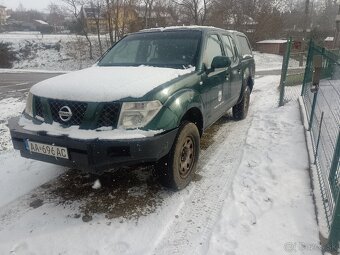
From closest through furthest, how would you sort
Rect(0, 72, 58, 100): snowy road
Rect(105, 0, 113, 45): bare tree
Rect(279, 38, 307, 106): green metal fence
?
Rect(279, 38, 307, 106): green metal fence
Rect(0, 72, 58, 100): snowy road
Rect(105, 0, 113, 45): bare tree

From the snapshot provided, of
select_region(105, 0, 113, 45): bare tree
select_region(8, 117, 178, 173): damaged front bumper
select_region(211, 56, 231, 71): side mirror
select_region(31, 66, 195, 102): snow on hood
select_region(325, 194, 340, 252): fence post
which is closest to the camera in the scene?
select_region(325, 194, 340, 252): fence post

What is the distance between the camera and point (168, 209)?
3229mm

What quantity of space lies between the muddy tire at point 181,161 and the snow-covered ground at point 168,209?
0.54ft

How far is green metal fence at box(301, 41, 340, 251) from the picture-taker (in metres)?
2.53

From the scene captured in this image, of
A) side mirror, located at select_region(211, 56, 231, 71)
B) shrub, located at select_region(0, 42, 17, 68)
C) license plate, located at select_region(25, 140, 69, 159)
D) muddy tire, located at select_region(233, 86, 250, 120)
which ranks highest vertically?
side mirror, located at select_region(211, 56, 231, 71)

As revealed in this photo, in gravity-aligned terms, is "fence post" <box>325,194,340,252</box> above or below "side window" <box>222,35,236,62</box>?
below

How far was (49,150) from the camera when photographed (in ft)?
9.90

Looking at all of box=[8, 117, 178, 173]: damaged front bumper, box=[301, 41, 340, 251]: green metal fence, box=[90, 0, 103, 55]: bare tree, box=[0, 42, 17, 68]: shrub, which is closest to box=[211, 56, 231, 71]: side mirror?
box=[301, 41, 340, 251]: green metal fence

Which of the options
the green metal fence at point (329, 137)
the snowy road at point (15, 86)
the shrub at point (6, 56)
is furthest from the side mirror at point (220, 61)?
the shrub at point (6, 56)

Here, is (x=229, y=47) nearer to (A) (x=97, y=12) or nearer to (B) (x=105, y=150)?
(B) (x=105, y=150)

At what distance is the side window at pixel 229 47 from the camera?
5.16 metres

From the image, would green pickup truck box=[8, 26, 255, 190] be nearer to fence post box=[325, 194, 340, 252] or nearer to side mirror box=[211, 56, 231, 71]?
side mirror box=[211, 56, 231, 71]

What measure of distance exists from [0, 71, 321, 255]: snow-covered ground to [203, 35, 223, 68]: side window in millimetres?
1436

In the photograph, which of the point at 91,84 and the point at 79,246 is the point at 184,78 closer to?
the point at 91,84
